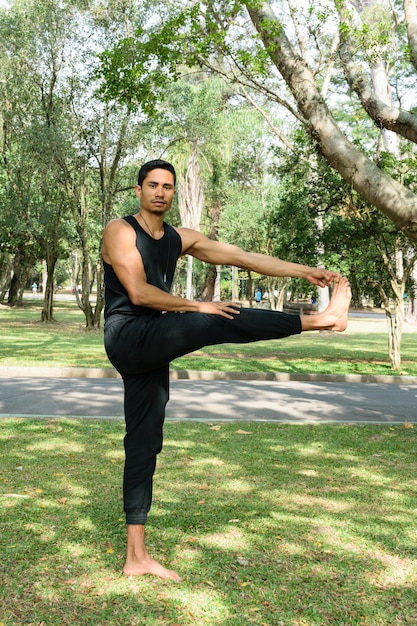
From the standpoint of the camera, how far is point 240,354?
59.9 ft

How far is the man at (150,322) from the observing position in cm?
362

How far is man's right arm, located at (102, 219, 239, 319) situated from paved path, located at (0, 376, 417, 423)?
205 inches

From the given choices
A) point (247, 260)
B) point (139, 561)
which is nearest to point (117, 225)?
point (247, 260)

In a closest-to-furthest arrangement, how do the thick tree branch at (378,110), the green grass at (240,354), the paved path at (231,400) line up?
the thick tree branch at (378,110), the paved path at (231,400), the green grass at (240,354)

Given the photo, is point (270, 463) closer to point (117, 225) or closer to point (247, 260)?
point (247, 260)

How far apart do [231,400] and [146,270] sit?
7101 millimetres

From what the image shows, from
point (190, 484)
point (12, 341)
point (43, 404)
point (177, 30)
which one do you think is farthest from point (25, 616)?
point (12, 341)

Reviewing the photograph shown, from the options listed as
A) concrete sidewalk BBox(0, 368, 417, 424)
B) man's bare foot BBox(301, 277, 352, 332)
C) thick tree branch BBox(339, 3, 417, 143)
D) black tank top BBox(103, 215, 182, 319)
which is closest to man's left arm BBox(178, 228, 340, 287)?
man's bare foot BBox(301, 277, 352, 332)

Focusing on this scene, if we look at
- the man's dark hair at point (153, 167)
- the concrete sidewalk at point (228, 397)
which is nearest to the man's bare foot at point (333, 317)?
the man's dark hair at point (153, 167)

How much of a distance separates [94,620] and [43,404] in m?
6.76

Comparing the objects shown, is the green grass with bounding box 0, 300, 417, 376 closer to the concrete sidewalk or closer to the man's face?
the concrete sidewalk

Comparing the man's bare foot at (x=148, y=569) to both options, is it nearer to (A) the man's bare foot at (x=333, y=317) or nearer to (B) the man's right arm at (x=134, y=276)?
(B) the man's right arm at (x=134, y=276)

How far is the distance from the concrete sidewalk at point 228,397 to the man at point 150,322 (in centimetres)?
482

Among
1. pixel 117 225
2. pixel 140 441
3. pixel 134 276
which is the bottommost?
pixel 140 441
